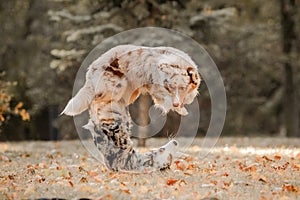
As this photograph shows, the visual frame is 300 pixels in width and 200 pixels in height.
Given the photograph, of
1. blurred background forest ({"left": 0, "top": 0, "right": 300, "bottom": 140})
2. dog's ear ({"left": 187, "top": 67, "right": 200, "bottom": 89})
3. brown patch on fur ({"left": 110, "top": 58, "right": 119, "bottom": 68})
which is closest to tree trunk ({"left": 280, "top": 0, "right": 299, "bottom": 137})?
blurred background forest ({"left": 0, "top": 0, "right": 300, "bottom": 140})

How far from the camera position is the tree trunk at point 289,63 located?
17.3 metres

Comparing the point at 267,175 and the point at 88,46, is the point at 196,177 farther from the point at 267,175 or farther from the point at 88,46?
the point at 88,46

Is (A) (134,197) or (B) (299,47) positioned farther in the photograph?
(B) (299,47)

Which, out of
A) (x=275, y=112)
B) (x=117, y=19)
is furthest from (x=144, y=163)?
(x=275, y=112)

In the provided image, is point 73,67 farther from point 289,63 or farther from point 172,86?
point 172,86

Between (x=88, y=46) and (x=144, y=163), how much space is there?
740 cm

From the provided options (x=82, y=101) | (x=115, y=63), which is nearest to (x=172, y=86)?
(x=115, y=63)

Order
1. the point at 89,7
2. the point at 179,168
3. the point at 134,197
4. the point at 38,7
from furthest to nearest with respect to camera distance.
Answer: the point at 38,7 → the point at 89,7 → the point at 179,168 → the point at 134,197

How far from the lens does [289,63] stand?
17297 mm

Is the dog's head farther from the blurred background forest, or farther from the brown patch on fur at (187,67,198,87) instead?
the blurred background forest

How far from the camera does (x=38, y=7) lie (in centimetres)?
1841

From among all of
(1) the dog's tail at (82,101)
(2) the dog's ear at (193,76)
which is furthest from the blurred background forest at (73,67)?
(2) the dog's ear at (193,76)

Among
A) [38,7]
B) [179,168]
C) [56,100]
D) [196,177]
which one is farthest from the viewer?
[38,7]

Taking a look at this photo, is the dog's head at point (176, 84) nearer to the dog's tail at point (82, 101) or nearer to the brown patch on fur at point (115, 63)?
the brown patch on fur at point (115, 63)
